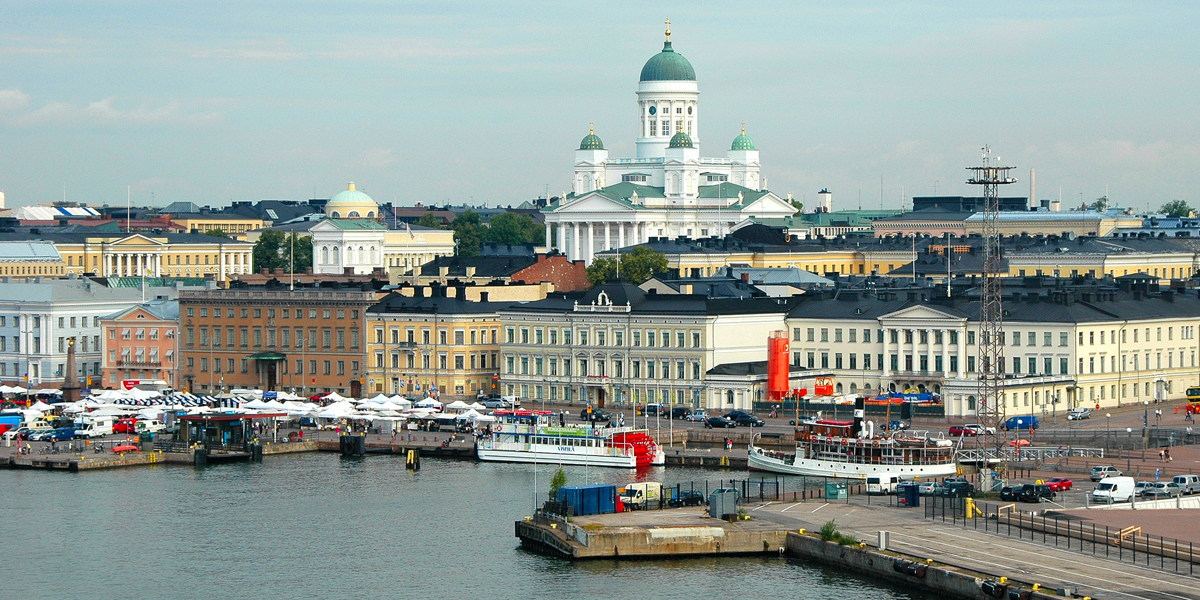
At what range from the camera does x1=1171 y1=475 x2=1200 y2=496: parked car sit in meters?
56.5

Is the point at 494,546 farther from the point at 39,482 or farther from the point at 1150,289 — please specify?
the point at 1150,289

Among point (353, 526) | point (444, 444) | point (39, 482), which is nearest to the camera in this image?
point (353, 526)

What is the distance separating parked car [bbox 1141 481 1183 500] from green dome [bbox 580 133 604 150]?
12547 cm

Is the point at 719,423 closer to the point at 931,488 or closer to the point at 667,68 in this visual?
the point at 931,488

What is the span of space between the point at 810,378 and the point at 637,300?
276 inches

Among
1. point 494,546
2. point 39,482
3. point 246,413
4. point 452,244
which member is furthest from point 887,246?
point 494,546

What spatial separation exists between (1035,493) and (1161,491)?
10.3ft

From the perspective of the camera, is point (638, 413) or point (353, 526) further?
point (638, 413)

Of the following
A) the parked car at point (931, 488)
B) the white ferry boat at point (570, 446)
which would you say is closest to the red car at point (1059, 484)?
the parked car at point (931, 488)

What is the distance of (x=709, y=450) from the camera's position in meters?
71.4

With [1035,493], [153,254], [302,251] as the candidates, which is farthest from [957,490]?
[302,251]

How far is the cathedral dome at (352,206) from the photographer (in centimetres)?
17325

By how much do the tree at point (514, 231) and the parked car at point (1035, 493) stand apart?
420 ft

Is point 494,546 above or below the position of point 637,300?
below
